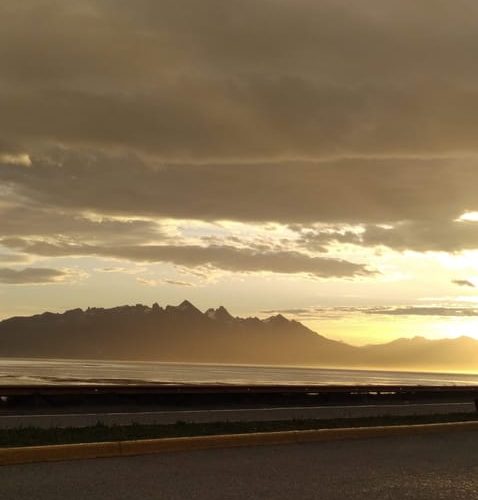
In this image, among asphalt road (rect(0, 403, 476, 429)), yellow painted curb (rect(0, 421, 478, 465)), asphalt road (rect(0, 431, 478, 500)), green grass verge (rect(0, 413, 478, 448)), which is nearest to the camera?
asphalt road (rect(0, 431, 478, 500))

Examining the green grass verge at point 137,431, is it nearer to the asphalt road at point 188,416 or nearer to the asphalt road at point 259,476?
the asphalt road at point 259,476

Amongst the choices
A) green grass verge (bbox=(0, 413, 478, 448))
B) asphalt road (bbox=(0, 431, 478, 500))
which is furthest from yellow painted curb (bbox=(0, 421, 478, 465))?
green grass verge (bbox=(0, 413, 478, 448))

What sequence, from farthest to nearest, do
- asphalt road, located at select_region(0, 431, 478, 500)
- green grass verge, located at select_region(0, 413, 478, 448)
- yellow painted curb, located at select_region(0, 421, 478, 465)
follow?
green grass verge, located at select_region(0, 413, 478, 448) → yellow painted curb, located at select_region(0, 421, 478, 465) → asphalt road, located at select_region(0, 431, 478, 500)

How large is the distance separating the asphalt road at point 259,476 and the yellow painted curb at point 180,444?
288mm

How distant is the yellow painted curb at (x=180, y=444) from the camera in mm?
9359

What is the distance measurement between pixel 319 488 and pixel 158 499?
2.10 metres

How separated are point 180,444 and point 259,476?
229 cm

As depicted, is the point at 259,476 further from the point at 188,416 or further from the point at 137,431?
the point at 188,416

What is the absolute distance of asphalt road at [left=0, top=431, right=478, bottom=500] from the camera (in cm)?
772

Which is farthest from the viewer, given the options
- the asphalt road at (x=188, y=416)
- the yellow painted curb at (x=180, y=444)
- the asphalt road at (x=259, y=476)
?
the asphalt road at (x=188, y=416)

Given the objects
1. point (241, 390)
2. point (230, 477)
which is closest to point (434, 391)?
point (241, 390)

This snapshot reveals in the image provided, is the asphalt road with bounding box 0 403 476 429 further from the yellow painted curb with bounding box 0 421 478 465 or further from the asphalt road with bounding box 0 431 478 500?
the asphalt road with bounding box 0 431 478 500

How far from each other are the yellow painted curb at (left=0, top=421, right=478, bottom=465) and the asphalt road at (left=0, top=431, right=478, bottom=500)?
288 mm

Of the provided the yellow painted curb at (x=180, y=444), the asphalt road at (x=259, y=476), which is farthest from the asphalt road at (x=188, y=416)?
the asphalt road at (x=259, y=476)
